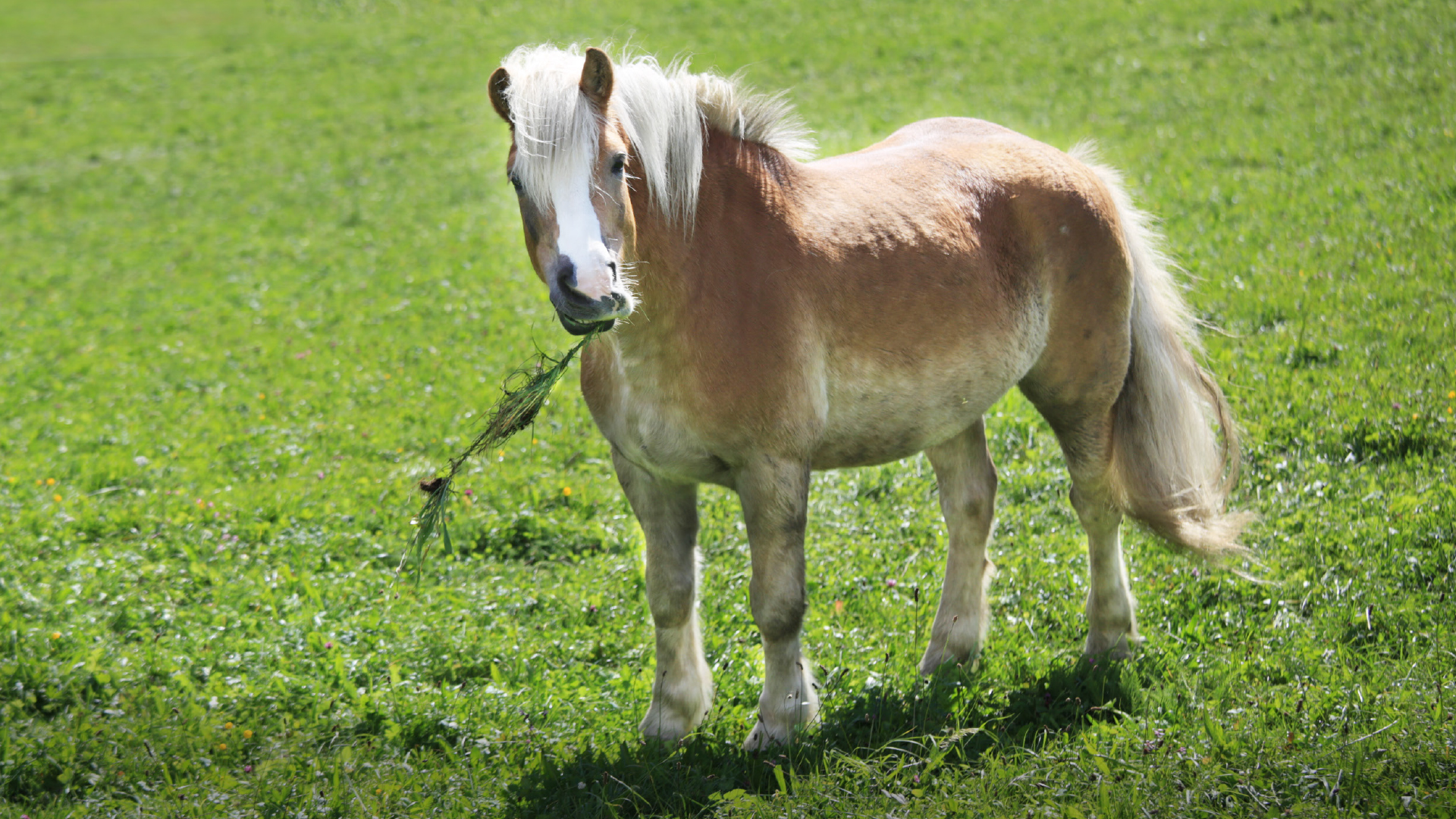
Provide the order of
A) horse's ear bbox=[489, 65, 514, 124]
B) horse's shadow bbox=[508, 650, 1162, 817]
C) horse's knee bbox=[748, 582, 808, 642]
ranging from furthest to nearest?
horse's knee bbox=[748, 582, 808, 642], horse's shadow bbox=[508, 650, 1162, 817], horse's ear bbox=[489, 65, 514, 124]

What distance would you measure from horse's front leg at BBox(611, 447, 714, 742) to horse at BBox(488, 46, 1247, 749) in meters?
0.01

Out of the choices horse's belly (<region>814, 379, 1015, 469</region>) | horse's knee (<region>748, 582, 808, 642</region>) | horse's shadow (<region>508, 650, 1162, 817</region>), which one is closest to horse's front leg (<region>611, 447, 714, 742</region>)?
horse's shadow (<region>508, 650, 1162, 817</region>)

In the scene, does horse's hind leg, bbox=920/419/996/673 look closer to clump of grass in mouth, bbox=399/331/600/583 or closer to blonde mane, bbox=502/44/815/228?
blonde mane, bbox=502/44/815/228

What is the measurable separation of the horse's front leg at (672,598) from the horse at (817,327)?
0.4 inches

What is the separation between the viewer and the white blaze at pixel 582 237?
11.1 ft

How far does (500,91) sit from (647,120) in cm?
51

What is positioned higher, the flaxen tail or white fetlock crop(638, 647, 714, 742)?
the flaxen tail

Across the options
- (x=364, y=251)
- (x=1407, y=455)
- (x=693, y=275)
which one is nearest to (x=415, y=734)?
(x=693, y=275)

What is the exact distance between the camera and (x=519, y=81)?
3.68 metres

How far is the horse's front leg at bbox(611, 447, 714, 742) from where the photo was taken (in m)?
4.64

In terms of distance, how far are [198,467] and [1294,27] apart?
15959 mm

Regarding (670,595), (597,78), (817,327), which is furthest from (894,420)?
(597,78)

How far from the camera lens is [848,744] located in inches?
170

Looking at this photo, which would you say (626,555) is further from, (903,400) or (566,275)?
(566,275)
